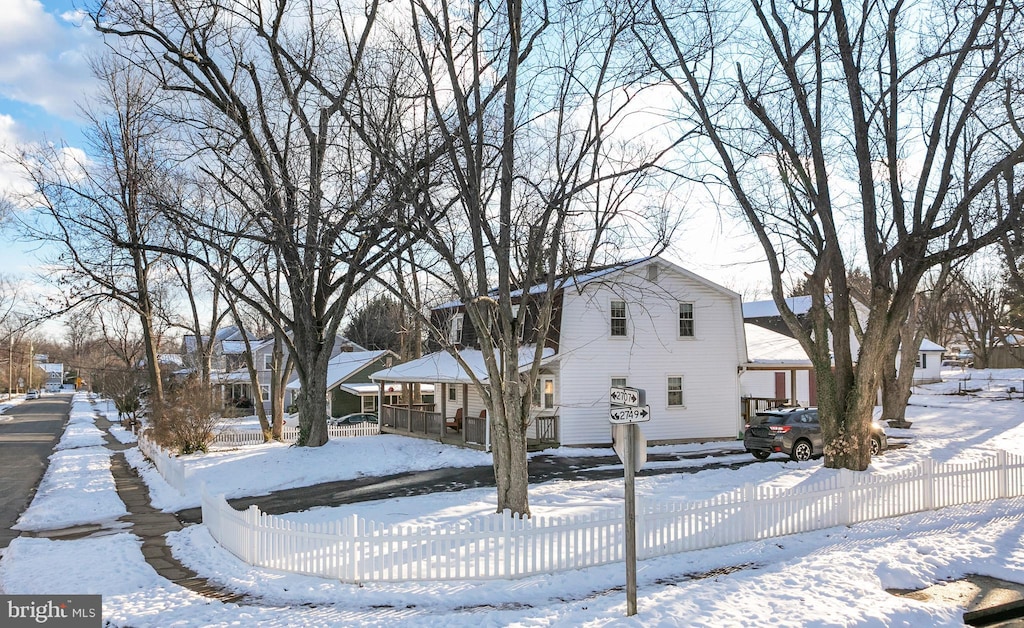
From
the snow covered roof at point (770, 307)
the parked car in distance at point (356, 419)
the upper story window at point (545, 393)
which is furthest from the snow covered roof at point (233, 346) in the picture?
the upper story window at point (545, 393)

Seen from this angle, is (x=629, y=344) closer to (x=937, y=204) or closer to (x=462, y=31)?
(x=937, y=204)

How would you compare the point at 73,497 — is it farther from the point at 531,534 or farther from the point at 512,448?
the point at 531,534

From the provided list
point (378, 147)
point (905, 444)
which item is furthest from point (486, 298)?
point (905, 444)

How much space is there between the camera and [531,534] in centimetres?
907

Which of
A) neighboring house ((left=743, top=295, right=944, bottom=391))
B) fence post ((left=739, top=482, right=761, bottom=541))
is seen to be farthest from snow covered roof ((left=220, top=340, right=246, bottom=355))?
fence post ((left=739, top=482, right=761, bottom=541))

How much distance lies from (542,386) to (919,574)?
54.4 feet

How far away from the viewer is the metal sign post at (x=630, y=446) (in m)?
7.38

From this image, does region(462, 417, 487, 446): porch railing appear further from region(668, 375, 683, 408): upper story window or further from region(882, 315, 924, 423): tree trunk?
region(882, 315, 924, 423): tree trunk

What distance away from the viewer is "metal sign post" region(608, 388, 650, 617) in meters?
7.38

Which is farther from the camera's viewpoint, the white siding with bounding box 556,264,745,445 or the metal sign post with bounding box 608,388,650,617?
the white siding with bounding box 556,264,745,445

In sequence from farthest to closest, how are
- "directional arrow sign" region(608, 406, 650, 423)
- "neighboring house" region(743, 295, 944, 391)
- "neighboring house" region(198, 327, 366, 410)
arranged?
"neighboring house" region(198, 327, 366, 410) < "neighboring house" region(743, 295, 944, 391) < "directional arrow sign" region(608, 406, 650, 423)

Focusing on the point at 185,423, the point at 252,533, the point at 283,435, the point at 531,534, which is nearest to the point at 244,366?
the point at 283,435

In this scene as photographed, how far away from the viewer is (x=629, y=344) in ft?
83.1

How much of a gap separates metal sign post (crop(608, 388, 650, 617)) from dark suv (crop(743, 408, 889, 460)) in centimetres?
1465
